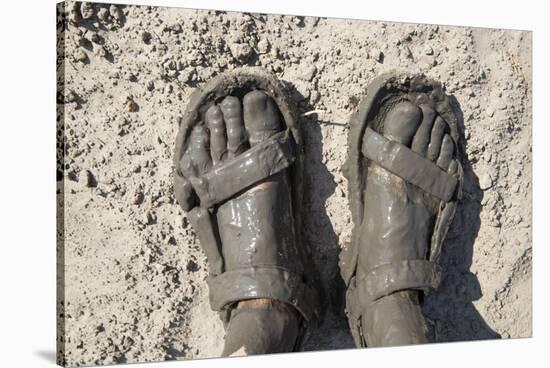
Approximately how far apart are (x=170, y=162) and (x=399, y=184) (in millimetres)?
553

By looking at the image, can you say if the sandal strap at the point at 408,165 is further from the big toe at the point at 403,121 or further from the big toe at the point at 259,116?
the big toe at the point at 259,116

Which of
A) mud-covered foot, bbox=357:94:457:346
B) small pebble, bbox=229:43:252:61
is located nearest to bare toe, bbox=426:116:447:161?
mud-covered foot, bbox=357:94:457:346

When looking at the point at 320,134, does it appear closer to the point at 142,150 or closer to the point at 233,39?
the point at 233,39

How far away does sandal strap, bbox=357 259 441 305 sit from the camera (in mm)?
1605

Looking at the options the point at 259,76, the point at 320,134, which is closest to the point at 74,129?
the point at 259,76

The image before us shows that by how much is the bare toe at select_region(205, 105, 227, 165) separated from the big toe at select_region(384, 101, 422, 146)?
405 mm

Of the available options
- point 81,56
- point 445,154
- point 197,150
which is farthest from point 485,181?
point 81,56

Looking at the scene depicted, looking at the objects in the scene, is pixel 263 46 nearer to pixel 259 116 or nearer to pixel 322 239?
pixel 259 116

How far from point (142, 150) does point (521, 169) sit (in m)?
0.96

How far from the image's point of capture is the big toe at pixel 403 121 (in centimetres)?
167

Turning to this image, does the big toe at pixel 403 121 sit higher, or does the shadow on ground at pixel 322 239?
the big toe at pixel 403 121

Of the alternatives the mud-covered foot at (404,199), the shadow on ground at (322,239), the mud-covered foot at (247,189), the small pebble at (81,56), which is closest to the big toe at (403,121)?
the mud-covered foot at (404,199)

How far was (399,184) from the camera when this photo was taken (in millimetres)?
1672

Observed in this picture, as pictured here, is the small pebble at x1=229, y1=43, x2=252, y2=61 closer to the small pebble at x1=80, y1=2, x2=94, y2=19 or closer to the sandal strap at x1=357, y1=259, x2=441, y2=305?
the small pebble at x1=80, y1=2, x2=94, y2=19
